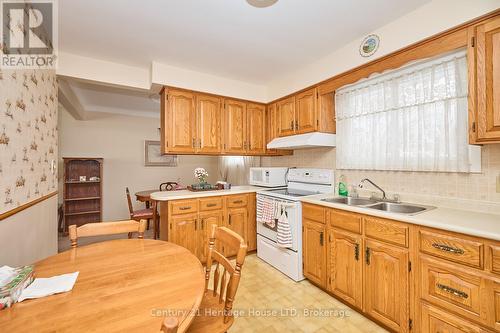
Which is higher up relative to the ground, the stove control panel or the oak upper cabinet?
the oak upper cabinet

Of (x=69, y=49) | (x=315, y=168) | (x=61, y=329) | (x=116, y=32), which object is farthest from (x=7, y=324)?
(x=315, y=168)

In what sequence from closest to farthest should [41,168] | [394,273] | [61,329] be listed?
1. [61,329]
2. [394,273]
3. [41,168]

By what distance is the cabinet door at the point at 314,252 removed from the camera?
2.16 metres

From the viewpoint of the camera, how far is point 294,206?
93.6 inches

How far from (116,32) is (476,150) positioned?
3180 millimetres

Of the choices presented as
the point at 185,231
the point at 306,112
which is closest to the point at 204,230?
the point at 185,231

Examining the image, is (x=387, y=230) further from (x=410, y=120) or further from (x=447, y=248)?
(x=410, y=120)

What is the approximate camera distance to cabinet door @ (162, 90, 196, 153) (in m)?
2.73

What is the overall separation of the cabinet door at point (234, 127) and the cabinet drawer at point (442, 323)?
8.40ft

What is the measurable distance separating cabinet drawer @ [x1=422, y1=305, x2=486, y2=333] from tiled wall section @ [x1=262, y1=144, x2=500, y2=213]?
0.84 m

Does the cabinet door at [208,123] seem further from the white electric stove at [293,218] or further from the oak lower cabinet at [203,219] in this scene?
the white electric stove at [293,218]

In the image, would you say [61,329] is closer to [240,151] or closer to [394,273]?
[394,273]

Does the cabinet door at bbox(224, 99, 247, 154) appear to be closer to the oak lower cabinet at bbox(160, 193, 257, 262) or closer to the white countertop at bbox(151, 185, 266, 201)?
the white countertop at bbox(151, 185, 266, 201)

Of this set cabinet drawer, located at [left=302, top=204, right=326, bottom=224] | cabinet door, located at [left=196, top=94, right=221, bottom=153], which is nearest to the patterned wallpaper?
cabinet door, located at [left=196, top=94, right=221, bottom=153]
